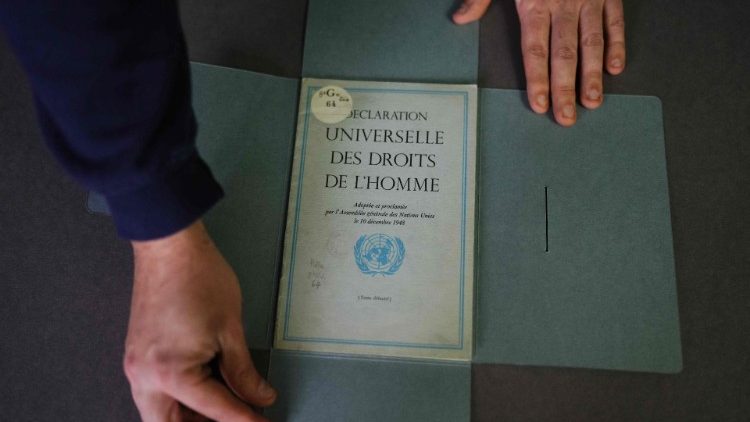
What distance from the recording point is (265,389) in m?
0.62

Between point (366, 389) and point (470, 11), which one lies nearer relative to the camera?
point (366, 389)

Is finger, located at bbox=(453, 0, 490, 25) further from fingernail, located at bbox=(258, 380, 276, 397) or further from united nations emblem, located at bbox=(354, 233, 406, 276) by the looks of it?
fingernail, located at bbox=(258, 380, 276, 397)

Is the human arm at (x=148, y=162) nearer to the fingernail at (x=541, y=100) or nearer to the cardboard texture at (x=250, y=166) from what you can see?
the cardboard texture at (x=250, y=166)

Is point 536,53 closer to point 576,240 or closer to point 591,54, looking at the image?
point 591,54

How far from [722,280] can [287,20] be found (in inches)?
26.6

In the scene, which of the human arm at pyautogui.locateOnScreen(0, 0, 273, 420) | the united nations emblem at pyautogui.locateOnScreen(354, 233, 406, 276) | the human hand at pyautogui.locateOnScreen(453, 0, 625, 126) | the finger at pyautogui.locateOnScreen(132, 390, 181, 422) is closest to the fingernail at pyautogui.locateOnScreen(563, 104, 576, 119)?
the human hand at pyautogui.locateOnScreen(453, 0, 625, 126)

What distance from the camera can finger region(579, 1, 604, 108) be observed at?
2.44 feet

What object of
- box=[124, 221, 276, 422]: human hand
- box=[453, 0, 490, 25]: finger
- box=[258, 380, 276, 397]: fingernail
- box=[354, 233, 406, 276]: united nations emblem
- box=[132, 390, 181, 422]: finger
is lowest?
box=[132, 390, 181, 422]: finger

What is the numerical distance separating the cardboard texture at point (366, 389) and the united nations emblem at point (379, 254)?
0.11 metres

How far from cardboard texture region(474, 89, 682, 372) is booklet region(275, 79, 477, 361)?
3 centimetres

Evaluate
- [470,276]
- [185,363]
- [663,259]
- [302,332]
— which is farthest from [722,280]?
[185,363]

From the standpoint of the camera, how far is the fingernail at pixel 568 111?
73 cm

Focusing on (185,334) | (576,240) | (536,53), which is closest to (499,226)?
(576,240)

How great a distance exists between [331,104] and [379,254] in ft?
0.72
